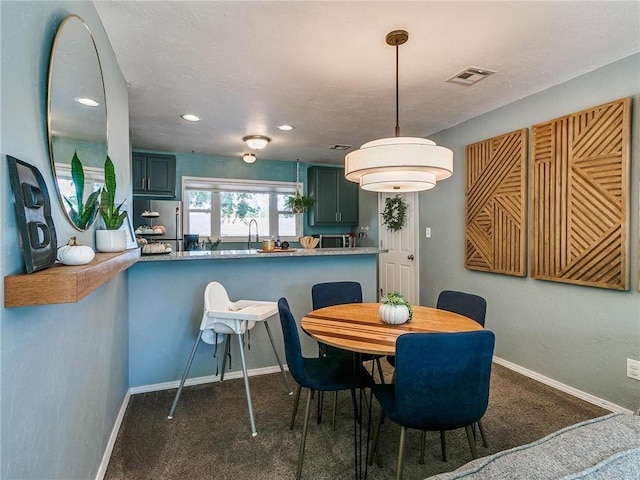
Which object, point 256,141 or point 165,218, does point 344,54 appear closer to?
point 256,141

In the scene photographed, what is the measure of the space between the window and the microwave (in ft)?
1.55

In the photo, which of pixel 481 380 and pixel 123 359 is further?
pixel 123 359

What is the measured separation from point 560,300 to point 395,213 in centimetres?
257

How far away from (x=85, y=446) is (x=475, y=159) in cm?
Result: 372

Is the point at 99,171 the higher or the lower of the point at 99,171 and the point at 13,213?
the higher

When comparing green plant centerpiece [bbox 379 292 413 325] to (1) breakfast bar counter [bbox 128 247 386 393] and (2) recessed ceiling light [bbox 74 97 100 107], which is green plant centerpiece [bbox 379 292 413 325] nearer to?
(1) breakfast bar counter [bbox 128 247 386 393]

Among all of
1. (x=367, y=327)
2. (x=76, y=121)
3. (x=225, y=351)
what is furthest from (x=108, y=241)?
(x=225, y=351)

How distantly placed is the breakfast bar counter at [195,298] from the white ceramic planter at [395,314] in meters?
1.27

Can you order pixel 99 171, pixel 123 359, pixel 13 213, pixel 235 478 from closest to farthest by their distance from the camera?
1. pixel 13 213
2. pixel 99 171
3. pixel 235 478
4. pixel 123 359

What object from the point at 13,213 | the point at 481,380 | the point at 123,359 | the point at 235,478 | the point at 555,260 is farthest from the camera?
the point at 555,260

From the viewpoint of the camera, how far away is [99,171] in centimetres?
165

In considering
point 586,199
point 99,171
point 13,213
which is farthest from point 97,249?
point 586,199

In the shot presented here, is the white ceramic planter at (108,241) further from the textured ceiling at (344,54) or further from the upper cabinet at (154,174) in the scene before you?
the upper cabinet at (154,174)

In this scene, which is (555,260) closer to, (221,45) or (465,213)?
(465,213)
